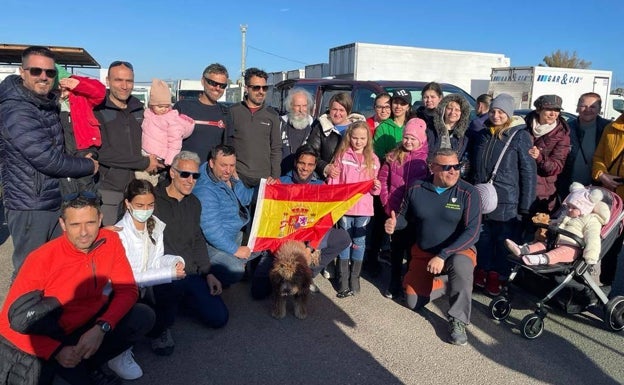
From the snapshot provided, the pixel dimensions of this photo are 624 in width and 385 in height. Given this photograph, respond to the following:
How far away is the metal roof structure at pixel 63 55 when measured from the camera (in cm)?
1581

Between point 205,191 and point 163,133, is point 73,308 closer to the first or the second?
point 205,191

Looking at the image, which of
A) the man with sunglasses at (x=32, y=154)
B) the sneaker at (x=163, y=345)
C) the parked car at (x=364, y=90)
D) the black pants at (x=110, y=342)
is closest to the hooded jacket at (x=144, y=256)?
the black pants at (x=110, y=342)

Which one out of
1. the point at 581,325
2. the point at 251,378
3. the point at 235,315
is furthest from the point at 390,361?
the point at 581,325

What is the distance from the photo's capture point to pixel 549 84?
2083cm

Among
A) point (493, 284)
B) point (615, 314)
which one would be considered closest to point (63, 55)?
point (493, 284)

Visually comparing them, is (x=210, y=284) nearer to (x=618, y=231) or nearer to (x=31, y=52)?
(x=31, y=52)

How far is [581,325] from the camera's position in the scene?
175 inches

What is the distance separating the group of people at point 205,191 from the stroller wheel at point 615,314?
941 mm

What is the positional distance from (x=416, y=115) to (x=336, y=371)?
11.7ft

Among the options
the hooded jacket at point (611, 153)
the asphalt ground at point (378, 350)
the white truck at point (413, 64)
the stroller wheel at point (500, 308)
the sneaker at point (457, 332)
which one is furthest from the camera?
the white truck at point (413, 64)

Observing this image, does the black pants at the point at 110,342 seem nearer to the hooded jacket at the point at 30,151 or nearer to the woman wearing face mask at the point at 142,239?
the woman wearing face mask at the point at 142,239

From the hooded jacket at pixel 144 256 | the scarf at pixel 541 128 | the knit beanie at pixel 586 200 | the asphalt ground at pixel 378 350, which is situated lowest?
the asphalt ground at pixel 378 350

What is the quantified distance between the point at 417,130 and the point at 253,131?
1.81 metres

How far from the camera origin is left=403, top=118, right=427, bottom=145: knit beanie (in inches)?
196
